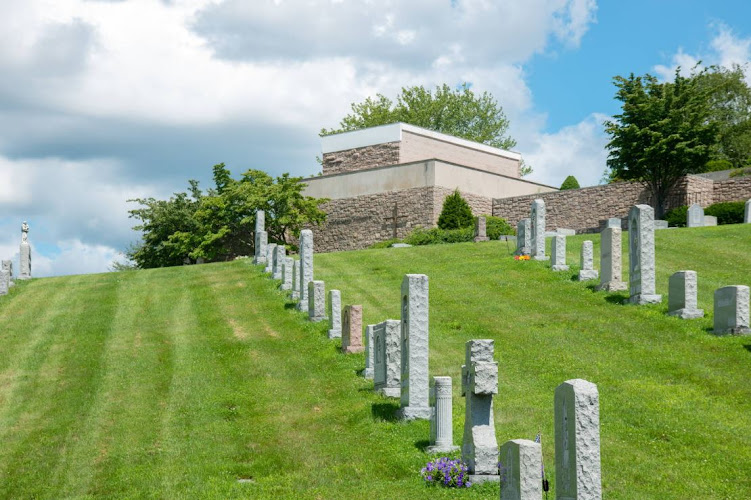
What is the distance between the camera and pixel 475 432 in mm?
10797

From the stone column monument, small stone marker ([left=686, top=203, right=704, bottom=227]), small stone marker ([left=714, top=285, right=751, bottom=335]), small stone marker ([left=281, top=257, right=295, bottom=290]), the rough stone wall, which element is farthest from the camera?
the rough stone wall

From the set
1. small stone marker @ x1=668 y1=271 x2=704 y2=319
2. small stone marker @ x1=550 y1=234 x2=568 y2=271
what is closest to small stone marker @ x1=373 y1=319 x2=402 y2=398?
small stone marker @ x1=668 y1=271 x2=704 y2=319

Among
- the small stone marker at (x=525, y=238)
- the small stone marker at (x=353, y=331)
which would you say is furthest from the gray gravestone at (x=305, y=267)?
the small stone marker at (x=525, y=238)

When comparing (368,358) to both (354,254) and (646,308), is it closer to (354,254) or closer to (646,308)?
(646,308)

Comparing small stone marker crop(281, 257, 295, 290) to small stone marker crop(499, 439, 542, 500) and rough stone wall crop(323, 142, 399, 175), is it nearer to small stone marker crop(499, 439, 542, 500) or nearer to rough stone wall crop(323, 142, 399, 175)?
small stone marker crop(499, 439, 542, 500)

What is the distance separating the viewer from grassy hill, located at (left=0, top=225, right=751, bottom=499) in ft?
37.4

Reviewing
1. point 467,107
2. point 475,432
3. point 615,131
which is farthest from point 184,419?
point 467,107

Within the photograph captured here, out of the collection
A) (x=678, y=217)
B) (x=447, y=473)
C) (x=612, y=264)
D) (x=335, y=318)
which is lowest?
(x=447, y=473)

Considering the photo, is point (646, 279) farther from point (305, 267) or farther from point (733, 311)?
point (305, 267)

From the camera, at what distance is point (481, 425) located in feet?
35.6

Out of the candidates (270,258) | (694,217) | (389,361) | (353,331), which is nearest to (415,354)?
(389,361)

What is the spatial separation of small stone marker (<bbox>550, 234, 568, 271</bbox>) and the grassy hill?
34cm

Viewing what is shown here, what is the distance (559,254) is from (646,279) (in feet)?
16.8

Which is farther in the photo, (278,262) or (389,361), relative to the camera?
(278,262)
